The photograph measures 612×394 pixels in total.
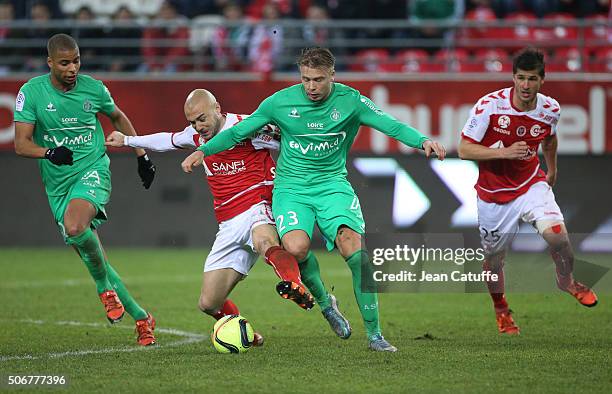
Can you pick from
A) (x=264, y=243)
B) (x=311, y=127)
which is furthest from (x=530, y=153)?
(x=264, y=243)

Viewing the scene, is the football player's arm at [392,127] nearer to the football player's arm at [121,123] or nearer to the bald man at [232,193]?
the bald man at [232,193]

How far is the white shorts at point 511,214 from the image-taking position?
29.0 feet

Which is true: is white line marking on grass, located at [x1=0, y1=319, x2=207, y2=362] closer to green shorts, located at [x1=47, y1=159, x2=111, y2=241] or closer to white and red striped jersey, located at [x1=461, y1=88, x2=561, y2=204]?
green shorts, located at [x1=47, y1=159, x2=111, y2=241]

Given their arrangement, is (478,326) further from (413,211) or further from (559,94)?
(559,94)

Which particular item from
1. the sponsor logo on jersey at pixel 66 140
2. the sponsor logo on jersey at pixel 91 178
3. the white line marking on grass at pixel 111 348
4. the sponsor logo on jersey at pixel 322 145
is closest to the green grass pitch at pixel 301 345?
the white line marking on grass at pixel 111 348

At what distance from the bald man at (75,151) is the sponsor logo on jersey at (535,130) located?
315cm

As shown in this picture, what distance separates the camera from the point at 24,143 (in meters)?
8.54

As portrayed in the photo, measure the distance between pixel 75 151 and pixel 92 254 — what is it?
908 millimetres

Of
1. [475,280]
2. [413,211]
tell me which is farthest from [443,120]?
[475,280]

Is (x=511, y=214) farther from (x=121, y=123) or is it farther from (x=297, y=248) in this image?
(x=121, y=123)

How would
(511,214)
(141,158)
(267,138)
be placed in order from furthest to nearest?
(511,214) < (141,158) < (267,138)

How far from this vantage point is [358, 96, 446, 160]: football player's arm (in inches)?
307

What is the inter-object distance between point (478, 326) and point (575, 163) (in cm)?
717

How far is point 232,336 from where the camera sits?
8.04m
